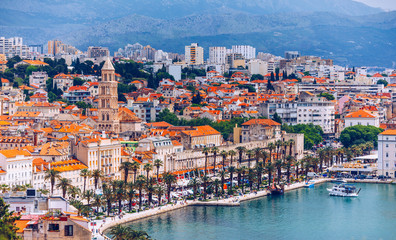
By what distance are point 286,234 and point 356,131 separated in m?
46.3

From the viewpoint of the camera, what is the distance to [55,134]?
75500 millimetres

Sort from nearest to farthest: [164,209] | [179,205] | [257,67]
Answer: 1. [164,209]
2. [179,205]
3. [257,67]

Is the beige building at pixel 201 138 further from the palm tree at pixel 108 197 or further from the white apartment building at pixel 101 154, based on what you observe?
the palm tree at pixel 108 197

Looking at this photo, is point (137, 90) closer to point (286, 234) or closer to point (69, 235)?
point (286, 234)

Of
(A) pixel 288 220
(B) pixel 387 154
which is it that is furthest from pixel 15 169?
(B) pixel 387 154

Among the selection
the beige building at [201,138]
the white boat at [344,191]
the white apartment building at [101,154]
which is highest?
the beige building at [201,138]

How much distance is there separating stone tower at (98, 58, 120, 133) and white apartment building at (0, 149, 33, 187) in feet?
88.2

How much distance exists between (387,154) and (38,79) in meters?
56.5

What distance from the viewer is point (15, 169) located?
57.3 metres

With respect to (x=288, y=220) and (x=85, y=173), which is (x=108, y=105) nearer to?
(x=85, y=173)

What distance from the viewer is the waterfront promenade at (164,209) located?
51.4 meters

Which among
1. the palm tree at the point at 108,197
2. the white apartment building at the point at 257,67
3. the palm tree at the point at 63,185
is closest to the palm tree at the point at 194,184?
the palm tree at the point at 108,197

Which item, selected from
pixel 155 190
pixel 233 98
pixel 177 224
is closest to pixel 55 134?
pixel 155 190

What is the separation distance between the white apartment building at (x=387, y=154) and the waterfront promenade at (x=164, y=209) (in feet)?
31.6
